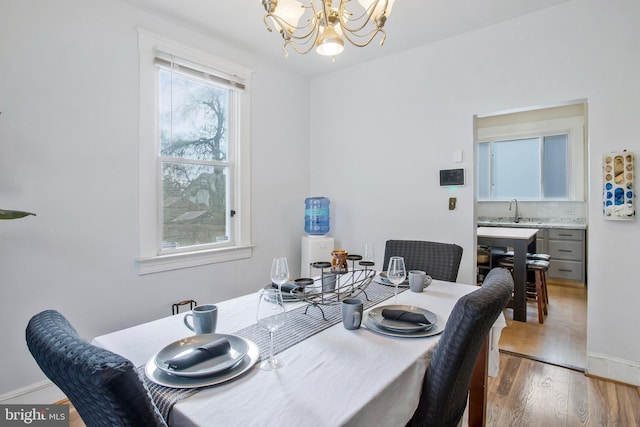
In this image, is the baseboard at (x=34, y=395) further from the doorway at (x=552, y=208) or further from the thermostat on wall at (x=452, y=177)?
the doorway at (x=552, y=208)

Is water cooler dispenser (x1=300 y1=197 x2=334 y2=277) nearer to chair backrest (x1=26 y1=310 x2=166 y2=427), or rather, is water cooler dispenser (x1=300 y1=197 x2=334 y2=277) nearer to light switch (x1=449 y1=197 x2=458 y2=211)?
light switch (x1=449 y1=197 x2=458 y2=211)

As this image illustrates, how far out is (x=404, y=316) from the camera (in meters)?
1.32

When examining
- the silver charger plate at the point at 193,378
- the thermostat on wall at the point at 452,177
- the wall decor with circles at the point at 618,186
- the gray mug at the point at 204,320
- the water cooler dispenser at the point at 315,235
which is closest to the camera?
the silver charger plate at the point at 193,378

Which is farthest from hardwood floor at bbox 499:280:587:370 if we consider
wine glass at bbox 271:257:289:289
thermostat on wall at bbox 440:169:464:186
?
wine glass at bbox 271:257:289:289

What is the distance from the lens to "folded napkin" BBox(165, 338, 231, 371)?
95cm

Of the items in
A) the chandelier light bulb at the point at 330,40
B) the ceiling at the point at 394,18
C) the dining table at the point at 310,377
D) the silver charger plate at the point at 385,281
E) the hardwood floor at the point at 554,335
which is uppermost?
the ceiling at the point at 394,18

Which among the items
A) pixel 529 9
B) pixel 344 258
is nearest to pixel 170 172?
pixel 344 258

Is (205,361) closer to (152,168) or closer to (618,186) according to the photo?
(152,168)

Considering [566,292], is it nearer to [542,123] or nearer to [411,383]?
[542,123]

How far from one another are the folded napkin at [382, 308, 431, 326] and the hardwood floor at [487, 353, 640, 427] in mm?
1072

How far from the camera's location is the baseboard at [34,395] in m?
1.91

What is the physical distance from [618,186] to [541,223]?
10.4 ft

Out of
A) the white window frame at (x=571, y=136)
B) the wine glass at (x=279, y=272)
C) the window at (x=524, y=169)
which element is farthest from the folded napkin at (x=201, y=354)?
the window at (x=524, y=169)

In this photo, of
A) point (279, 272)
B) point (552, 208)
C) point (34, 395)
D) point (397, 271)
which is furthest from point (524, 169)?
point (34, 395)
